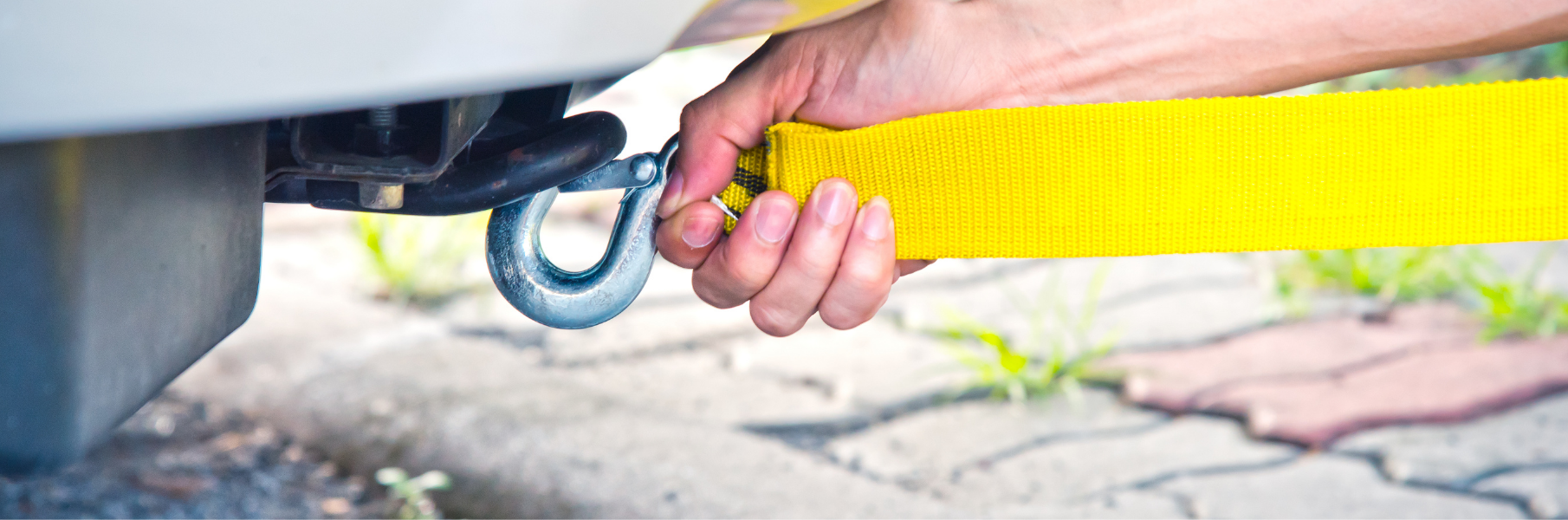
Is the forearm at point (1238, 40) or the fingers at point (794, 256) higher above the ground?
the forearm at point (1238, 40)

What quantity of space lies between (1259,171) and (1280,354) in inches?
53.4

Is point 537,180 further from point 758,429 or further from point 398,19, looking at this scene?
point 758,429

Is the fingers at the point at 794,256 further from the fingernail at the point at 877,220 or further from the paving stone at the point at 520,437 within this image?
the paving stone at the point at 520,437

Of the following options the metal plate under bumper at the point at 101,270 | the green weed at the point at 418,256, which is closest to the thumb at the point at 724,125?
the metal plate under bumper at the point at 101,270

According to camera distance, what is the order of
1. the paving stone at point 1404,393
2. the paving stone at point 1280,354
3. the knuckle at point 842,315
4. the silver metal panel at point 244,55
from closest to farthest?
the silver metal panel at point 244,55 → the knuckle at point 842,315 → the paving stone at point 1404,393 → the paving stone at point 1280,354

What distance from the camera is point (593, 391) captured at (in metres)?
1.81

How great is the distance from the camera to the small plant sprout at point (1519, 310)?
80.8 inches

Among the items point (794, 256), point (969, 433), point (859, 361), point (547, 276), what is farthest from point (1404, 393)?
point (547, 276)

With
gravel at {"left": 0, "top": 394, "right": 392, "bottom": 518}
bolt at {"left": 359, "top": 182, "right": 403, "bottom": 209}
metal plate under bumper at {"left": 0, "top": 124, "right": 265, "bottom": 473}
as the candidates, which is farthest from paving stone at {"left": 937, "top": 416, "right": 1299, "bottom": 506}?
metal plate under bumper at {"left": 0, "top": 124, "right": 265, "bottom": 473}

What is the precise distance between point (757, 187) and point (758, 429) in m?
0.79

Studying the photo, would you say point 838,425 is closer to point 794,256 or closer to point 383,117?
point 794,256

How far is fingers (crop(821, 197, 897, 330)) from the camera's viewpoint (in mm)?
885

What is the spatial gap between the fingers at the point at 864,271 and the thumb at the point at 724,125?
14 centimetres

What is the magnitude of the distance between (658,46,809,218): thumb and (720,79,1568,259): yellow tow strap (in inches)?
7.4
